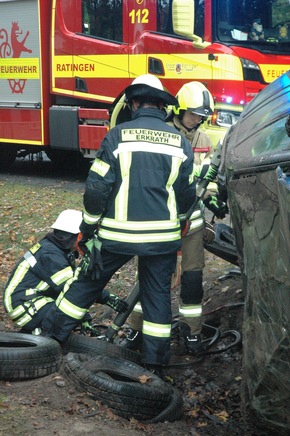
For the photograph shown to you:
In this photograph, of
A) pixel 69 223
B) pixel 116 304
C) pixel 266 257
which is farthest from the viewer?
pixel 116 304

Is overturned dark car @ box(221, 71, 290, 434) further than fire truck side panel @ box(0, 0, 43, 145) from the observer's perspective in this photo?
No

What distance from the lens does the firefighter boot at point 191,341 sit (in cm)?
Answer: 560

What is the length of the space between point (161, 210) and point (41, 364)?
122cm

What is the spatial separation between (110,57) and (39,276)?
6.20 m

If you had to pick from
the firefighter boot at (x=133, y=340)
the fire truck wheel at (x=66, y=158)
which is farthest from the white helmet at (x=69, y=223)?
the fire truck wheel at (x=66, y=158)

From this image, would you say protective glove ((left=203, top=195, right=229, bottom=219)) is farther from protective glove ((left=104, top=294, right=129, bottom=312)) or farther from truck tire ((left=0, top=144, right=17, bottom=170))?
truck tire ((left=0, top=144, right=17, bottom=170))

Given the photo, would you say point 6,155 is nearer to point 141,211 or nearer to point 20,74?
point 20,74

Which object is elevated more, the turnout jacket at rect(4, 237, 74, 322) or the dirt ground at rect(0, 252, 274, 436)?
the turnout jacket at rect(4, 237, 74, 322)

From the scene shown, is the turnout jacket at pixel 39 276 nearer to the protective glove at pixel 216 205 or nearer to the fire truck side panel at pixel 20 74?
the protective glove at pixel 216 205

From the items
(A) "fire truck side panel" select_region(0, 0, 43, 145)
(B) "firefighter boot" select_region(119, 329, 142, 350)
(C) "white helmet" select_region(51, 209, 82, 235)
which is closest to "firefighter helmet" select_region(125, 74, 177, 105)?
(C) "white helmet" select_region(51, 209, 82, 235)

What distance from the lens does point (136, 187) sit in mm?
4789

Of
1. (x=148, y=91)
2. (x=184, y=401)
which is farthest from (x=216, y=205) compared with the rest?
(x=184, y=401)

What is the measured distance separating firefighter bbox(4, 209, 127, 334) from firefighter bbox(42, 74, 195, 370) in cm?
26

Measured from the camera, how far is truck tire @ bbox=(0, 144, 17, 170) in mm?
14055
